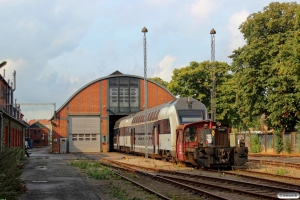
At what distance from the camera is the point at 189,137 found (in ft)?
70.2

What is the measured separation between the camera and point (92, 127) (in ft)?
176

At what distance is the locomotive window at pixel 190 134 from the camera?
69.9 feet

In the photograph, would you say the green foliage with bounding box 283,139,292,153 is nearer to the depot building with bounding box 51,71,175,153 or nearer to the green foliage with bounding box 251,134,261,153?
the green foliage with bounding box 251,134,261,153

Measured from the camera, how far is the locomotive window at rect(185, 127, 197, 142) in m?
21.3

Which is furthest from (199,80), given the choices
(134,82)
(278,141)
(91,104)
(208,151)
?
(208,151)

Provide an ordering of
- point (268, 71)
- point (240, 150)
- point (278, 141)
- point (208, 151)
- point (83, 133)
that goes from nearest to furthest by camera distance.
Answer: point (208, 151), point (240, 150), point (278, 141), point (268, 71), point (83, 133)

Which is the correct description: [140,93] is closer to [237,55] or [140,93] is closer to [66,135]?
[66,135]

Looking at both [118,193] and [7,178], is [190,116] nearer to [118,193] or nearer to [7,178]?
[118,193]

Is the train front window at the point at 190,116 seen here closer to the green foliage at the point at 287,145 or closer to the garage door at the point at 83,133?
the green foliage at the point at 287,145

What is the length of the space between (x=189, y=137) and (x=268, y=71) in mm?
21115

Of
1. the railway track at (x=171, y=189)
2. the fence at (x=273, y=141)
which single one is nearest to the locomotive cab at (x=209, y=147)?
the railway track at (x=171, y=189)

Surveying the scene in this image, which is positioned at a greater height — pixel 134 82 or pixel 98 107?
pixel 134 82

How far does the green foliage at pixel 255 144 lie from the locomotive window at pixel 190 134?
23.1 meters

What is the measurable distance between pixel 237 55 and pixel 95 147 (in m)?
21.4
